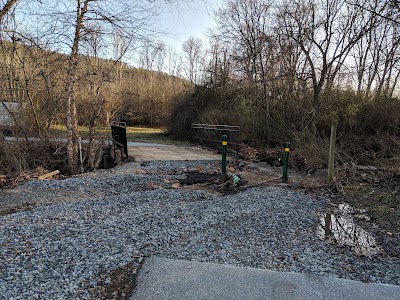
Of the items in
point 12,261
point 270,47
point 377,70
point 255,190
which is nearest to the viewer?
point 12,261

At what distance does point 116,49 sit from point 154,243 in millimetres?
6644

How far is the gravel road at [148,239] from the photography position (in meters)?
2.71

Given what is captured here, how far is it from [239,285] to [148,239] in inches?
52.4

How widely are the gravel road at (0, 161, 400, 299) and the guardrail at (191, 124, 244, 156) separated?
5.62 meters

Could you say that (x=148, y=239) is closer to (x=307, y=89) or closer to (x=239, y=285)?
(x=239, y=285)

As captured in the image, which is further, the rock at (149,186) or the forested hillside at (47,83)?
the forested hillside at (47,83)

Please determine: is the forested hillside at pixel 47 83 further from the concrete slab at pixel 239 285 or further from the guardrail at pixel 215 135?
the concrete slab at pixel 239 285

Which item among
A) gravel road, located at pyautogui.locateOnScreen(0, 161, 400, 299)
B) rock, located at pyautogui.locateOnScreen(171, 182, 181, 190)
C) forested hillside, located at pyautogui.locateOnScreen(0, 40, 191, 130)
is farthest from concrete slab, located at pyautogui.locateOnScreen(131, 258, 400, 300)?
forested hillside, located at pyautogui.locateOnScreen(0, 40, 191, 130)

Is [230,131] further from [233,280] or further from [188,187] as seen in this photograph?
[233,280]

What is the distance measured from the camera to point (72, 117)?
27.9ft

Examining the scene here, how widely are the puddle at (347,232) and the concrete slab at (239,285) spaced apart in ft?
3.16

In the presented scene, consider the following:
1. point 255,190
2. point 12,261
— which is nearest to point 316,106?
point 255,190

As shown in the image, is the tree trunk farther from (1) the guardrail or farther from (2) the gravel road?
(1) the guardrail

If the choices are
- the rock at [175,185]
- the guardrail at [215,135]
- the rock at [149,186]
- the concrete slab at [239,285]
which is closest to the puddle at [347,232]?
the concrete slab at [239,285]
